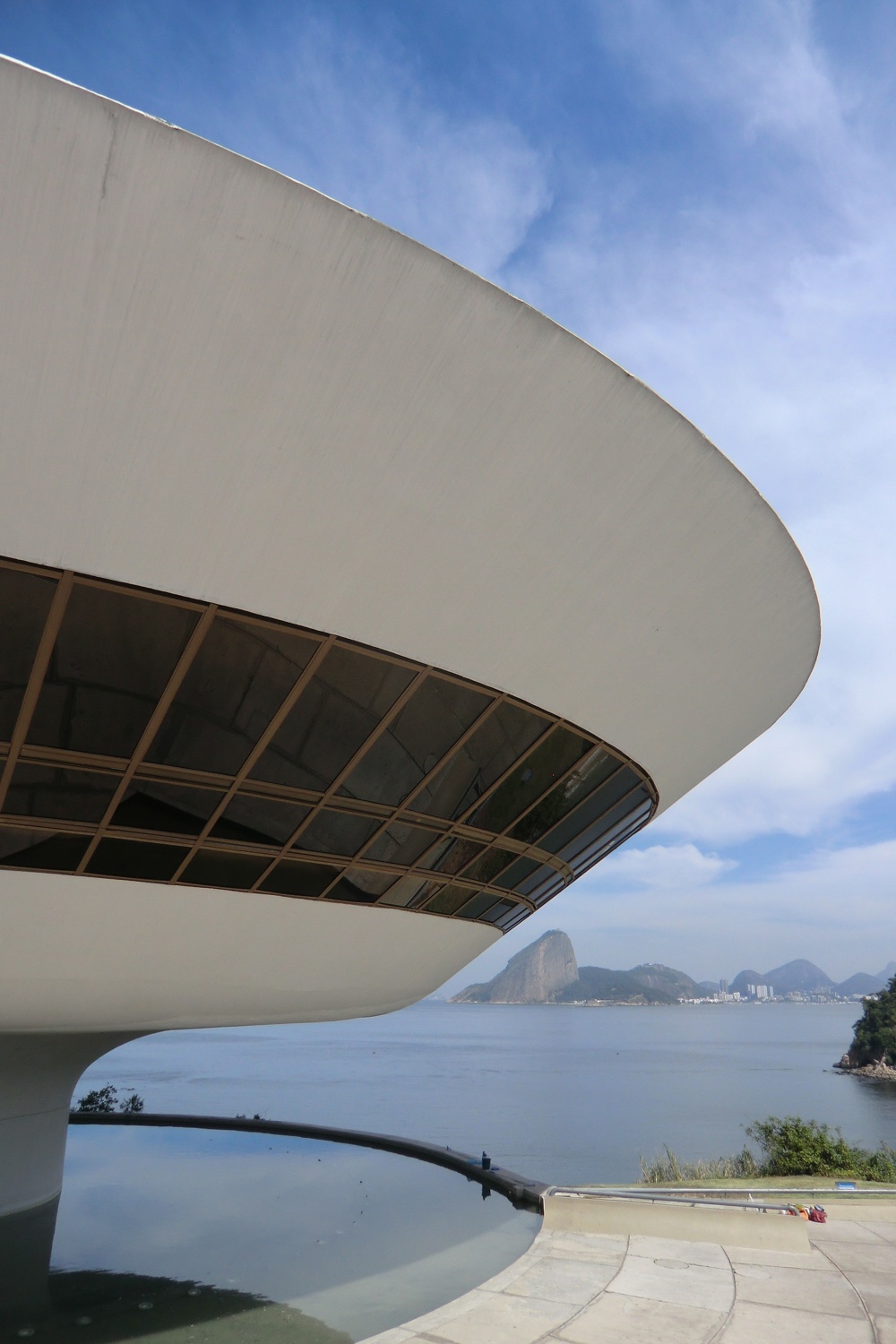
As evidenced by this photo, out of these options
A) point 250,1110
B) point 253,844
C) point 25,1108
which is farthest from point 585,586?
Answer: point 250,1110

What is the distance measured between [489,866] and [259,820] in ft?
11.2

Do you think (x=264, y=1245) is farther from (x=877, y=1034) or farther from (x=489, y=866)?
(x=877, y=1034)

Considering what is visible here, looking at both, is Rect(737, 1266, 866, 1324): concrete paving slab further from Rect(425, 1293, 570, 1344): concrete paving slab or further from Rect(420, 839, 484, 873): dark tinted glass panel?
Rect(420, 839, 484, 873): dark tinted glass panel

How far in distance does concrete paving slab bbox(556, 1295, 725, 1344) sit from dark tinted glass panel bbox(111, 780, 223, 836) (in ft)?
17.9

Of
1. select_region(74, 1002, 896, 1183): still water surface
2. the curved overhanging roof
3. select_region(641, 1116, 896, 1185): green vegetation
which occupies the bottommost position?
select_region(74, 1002, 896, 1183): still water surface

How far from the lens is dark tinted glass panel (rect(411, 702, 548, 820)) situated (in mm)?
8078

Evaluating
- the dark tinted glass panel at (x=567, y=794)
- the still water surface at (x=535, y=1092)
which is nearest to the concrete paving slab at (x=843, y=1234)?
the dark tinted glass panel at (x=567, y=794)

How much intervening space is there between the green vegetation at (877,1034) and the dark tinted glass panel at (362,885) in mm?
76118

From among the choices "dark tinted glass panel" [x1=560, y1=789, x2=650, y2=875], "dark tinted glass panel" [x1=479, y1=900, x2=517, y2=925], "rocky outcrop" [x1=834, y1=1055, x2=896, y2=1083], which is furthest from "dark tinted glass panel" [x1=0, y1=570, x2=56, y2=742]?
"rocky outcrop" [x1=834, y1=1055, x2=896, y2=1083]

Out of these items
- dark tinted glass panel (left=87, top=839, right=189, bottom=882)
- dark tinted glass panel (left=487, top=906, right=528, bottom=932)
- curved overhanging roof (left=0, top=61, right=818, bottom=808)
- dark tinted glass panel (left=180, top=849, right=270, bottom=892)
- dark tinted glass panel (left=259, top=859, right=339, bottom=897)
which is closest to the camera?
curved overhanging roof (left=0, top=61, right=818, bottom=808)

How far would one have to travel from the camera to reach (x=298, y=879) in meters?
8.42

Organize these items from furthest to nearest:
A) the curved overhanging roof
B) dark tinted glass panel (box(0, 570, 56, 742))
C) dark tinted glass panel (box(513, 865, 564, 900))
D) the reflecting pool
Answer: dark tinted glass panel (box(513, 865, 564, 900)) < the reflecting pool < dark tinted glass panel (box(0, 570, 56, 742)) < the curved overhanging roof

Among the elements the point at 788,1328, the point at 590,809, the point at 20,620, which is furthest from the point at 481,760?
the point at 788,1328

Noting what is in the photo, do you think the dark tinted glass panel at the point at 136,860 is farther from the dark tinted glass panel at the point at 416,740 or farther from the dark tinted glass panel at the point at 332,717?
the dark tinted glass panel at the point at 416,740
